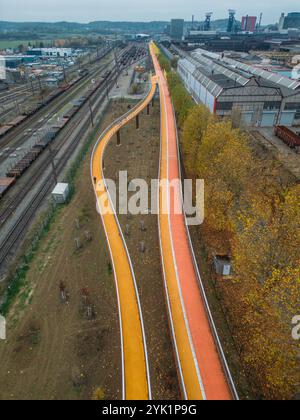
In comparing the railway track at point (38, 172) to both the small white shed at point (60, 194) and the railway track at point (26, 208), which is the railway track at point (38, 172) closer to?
the railway track at point (26, 208)

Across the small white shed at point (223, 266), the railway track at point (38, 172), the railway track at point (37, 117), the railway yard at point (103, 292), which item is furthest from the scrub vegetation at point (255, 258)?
the railway track at point (37, 117)

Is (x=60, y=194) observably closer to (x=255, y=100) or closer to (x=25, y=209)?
(x=25, y=209)

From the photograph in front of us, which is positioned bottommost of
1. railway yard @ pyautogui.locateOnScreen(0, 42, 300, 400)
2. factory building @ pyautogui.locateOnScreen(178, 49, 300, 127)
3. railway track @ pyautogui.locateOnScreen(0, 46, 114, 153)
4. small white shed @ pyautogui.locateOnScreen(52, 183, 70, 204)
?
railway yard @ pyautogui.locateOnScreen(0, 42, 300, 400)

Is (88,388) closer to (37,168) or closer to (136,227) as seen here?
(136,227)

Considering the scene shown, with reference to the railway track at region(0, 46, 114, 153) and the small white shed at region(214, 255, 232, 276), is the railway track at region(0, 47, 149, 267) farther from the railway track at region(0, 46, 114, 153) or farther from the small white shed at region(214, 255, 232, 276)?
the small white shed at region(214, 255, 232, 276)

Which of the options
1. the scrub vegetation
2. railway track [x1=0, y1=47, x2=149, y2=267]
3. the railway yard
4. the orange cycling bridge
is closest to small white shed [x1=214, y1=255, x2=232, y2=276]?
the scrub vegetation

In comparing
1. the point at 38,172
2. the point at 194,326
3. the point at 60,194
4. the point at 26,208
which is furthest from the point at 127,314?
the point at 38,172
